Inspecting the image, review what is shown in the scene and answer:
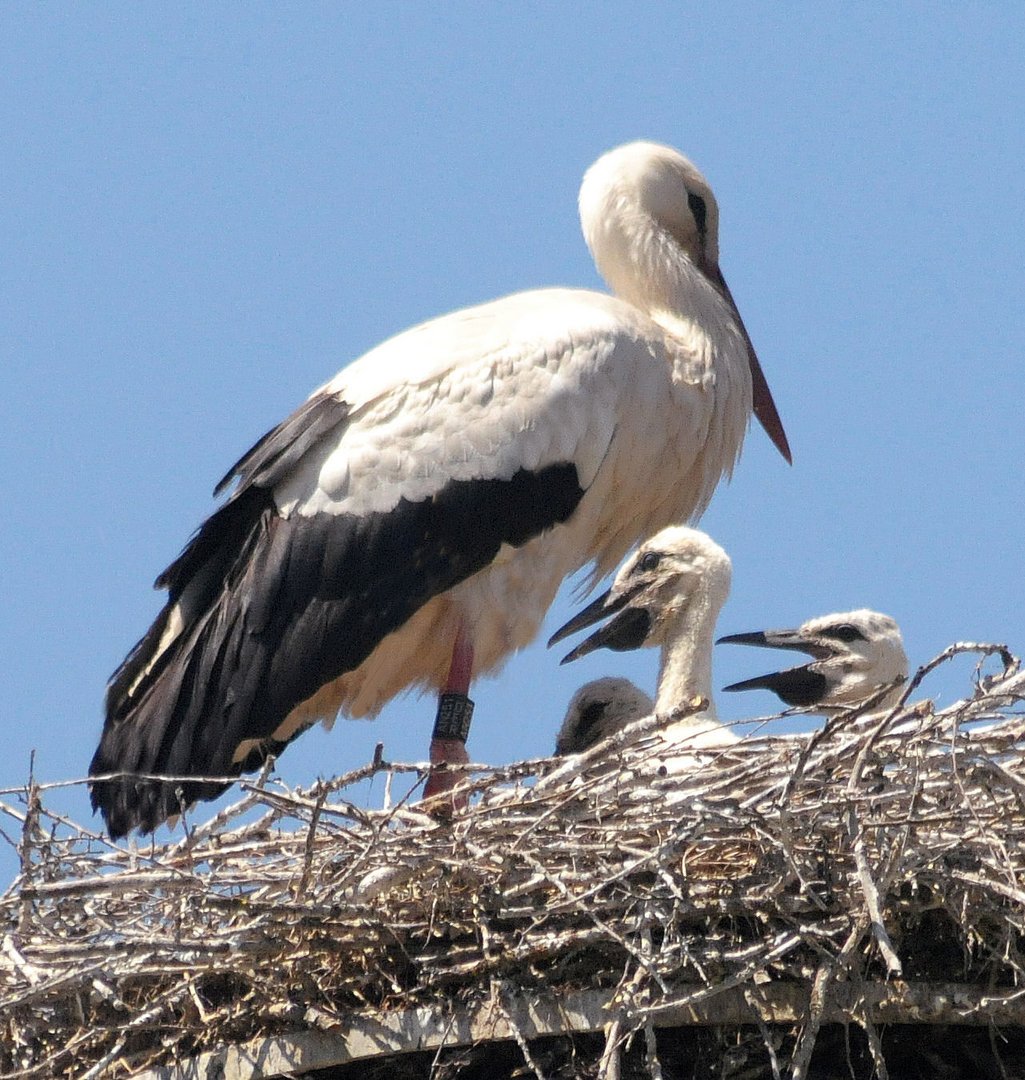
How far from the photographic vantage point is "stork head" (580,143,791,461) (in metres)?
6.46

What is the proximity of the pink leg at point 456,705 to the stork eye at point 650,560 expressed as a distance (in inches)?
18.5

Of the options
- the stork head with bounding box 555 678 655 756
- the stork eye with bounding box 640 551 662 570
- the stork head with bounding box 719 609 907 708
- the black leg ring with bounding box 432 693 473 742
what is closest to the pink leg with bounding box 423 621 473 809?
the black leg ring with bounding box 432 693 473 742

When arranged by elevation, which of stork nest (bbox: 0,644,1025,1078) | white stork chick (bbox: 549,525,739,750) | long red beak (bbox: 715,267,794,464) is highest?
long red beak (bbox: 715,267,794,464)

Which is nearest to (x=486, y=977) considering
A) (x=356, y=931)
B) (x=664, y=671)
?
(x=356, y=931)

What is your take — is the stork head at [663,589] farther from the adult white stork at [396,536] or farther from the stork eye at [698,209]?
the stork eye at [698,209]

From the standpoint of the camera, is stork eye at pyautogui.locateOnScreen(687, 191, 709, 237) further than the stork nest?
Yes

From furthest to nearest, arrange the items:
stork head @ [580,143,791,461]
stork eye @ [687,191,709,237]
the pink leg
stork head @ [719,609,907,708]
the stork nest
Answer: stork eye @ [687,191,709,237], stork head @ [580,143,791,461], the pink leg, stork head @ [719,609,907,708], the stork nest

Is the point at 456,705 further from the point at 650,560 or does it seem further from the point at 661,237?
the point at 661,237

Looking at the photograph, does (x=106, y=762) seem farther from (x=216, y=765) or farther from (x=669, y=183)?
(x=669, y=183)

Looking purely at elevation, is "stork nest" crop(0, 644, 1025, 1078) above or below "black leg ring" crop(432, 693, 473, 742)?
below

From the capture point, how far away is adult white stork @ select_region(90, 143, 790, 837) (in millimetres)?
5758

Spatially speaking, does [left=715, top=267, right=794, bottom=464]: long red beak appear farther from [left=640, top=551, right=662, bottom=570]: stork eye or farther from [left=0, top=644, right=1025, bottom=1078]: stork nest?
[left=0, top=644, right=1025, bottom=1078]: stork nest

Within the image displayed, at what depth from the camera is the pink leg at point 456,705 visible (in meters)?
5.83

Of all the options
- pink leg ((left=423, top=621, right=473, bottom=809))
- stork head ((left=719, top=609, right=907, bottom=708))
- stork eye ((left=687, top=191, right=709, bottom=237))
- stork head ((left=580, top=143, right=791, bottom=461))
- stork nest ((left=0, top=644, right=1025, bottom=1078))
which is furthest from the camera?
stork eye ((left=687, top=191, right=709, bottom=237))
